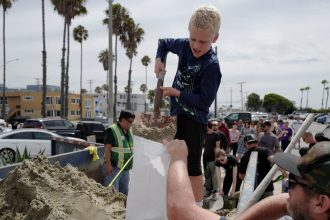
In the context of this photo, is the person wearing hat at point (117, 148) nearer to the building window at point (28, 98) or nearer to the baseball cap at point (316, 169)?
the baseball cap at point (316, 169)

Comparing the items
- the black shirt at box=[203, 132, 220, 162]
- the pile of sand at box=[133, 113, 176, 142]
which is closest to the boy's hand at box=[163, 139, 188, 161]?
the pile of sand at box=[133, 113, 176, 142]

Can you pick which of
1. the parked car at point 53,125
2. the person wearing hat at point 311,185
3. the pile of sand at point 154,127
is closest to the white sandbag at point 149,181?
the pile of sand at point 154,127

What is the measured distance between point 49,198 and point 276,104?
119333 mm

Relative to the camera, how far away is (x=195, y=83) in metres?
2.72

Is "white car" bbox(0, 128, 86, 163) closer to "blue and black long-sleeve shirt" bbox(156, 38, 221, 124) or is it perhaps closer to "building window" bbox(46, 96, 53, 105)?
"blue and black long-sleeve shirt" bbox(156, 38, 221, 124)

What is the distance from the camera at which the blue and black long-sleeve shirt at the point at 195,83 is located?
2.65m

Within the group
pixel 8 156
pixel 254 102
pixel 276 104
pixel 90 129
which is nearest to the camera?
pixel 8 156

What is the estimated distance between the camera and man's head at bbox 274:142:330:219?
1640 millimetres

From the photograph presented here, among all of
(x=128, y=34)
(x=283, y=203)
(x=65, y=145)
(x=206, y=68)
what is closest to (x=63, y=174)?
(x=206, y=68)

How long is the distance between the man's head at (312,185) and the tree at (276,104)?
11920cm

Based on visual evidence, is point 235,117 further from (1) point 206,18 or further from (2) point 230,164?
(1) point 206,18

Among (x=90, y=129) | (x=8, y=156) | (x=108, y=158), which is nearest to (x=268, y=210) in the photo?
(x=108, y=158)

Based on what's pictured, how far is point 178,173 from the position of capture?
202cm

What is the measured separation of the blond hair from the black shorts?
1.82ft
